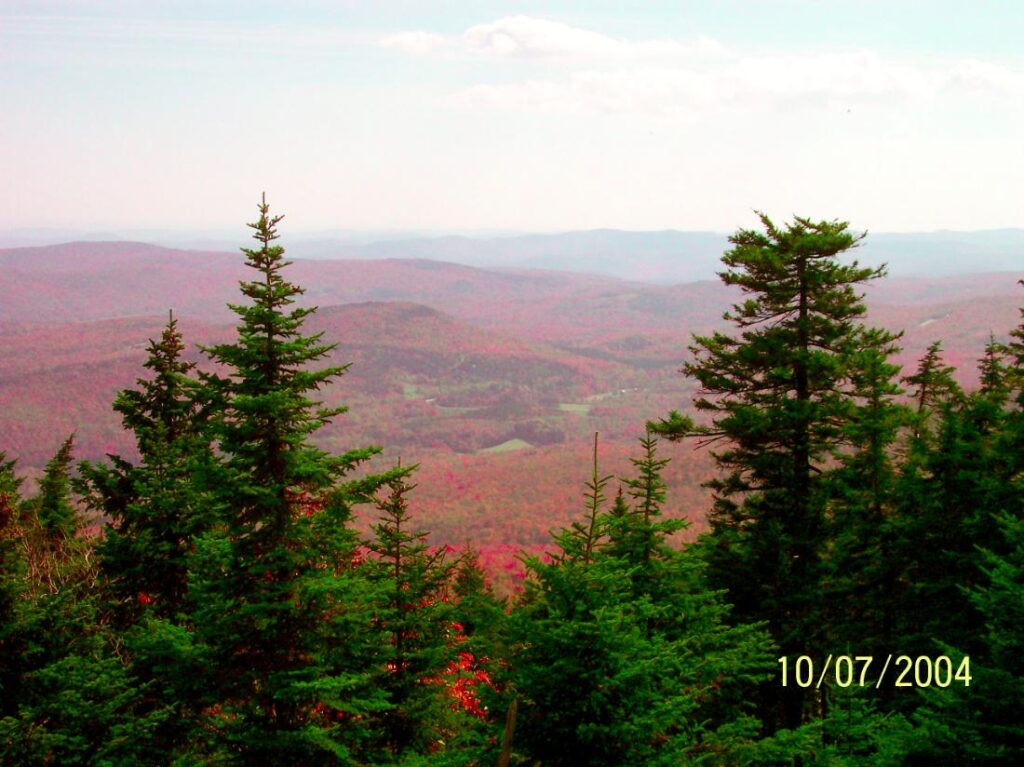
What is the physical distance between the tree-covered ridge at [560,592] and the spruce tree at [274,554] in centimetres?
4

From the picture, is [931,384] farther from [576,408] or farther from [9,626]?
[576,408]

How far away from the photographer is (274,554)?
30.2 feet

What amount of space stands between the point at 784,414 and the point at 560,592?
9385 millimetres

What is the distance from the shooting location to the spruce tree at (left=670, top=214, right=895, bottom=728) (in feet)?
48.4

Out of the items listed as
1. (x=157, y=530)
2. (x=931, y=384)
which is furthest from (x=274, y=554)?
(x=931, y=384)

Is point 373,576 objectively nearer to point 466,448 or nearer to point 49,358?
point 466,448

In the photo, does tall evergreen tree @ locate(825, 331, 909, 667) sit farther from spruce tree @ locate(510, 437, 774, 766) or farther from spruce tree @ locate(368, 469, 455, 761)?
spruce tree @ locate(368, 469, 455, 761)

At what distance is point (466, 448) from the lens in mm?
150250

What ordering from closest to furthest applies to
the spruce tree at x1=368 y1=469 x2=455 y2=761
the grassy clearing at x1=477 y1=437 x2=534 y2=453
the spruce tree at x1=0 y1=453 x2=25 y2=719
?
the spruce tree at x1=0 y1=453 x2=25 y2=719, the spruce tree at x1=368 y1=469 x2=455 y2=761, the grassy clearing at x1=477 y1=437 x2=534 y2=453

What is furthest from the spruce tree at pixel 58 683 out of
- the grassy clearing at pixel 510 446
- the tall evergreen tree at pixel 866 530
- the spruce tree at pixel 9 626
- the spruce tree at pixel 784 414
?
the grassy clearing at pixel 510 446

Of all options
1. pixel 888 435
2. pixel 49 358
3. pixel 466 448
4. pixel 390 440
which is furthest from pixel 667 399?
pixel 888 435

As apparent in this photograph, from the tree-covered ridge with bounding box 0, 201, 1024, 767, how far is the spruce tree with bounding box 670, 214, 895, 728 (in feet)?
0.21

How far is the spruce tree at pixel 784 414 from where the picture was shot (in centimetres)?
1476

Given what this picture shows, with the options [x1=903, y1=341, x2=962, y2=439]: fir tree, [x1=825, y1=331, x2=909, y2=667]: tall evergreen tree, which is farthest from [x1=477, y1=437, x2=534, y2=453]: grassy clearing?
[x1=825, y1=331, x2=909, y2=667]: tall evergreen tree
